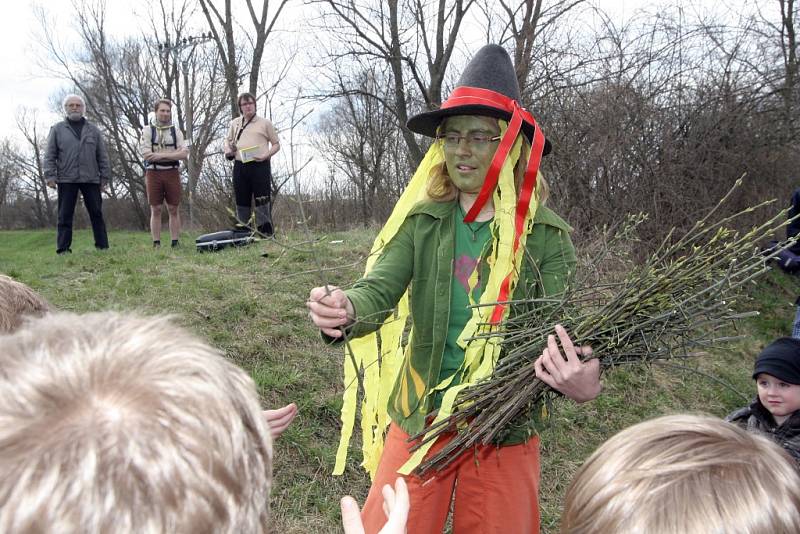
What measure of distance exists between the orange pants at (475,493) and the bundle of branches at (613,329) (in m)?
0.06

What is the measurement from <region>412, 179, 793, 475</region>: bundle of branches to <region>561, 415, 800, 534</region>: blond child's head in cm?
69

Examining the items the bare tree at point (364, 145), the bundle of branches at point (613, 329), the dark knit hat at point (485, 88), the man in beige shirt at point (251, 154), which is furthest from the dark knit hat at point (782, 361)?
the bare tree at point (364, 145)

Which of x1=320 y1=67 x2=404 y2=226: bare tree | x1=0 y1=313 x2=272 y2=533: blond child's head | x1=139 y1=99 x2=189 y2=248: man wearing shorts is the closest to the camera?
x1=0 y1=313 x2=272 y2=533: blond child's head

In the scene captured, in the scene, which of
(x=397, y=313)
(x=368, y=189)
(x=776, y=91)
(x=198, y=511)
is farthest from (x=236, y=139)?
(x=368, y=189)

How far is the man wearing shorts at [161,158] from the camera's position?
686 cm

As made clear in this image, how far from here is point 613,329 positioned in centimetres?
167

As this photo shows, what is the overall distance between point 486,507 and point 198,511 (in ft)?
4.23

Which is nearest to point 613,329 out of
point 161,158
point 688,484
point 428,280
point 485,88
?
point 428,280

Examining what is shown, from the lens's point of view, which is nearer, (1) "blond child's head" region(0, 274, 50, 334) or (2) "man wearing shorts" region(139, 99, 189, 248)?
(1) "blond child's head" region(0, 274, 50, 334)

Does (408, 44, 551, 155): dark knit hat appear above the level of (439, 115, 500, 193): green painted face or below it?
above

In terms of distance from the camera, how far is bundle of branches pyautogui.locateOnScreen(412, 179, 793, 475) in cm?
170

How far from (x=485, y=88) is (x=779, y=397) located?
6.56 feet

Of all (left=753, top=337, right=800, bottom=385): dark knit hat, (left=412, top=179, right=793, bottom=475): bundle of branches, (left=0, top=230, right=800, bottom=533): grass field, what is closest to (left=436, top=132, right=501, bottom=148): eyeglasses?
(left=412, top=179, right=793, bottom=475): bundle of branches

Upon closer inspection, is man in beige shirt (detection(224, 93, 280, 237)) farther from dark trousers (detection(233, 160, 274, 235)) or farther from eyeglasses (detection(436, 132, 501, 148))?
eyeglasses (detection(436, 132, 501, 148))
